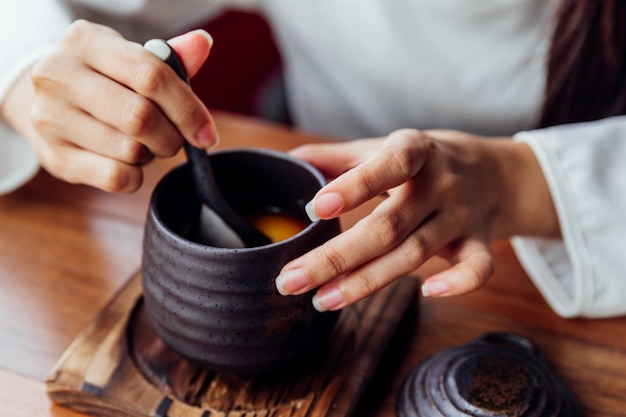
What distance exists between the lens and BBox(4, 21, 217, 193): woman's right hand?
72 cm

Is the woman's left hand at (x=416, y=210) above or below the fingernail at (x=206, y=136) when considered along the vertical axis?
below

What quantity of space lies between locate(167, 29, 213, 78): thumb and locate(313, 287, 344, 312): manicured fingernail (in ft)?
0.88

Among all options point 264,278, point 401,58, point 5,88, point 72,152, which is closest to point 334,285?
point 264,278

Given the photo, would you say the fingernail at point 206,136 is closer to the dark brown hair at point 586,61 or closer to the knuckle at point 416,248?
the knuckle at point 416,248

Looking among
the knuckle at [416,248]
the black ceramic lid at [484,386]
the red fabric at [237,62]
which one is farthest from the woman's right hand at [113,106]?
the red fabric at [237,62]

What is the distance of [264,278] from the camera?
0.66 meters

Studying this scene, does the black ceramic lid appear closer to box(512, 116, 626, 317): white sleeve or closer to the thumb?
box(512, 116, 626, 317): white sleeve

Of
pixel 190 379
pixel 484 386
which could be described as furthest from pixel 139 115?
pixel 484 386

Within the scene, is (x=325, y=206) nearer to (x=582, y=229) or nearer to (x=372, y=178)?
(x=372, y=178)

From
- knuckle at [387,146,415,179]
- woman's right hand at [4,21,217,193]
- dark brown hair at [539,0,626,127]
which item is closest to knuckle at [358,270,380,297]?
knuckle at [387,146,415,179]

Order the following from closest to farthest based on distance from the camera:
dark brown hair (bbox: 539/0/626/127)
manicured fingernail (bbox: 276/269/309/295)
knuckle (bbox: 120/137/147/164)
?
1. manicured fingernail (bbox: 276/269/309/295)
2. knuckle (bbox: 120/137/147/164)
3. dark brown hair (bbox: 539/0/626/127)

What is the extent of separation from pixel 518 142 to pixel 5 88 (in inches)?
28.6

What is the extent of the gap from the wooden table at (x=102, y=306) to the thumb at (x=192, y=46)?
0.33m

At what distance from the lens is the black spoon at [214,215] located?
2.43 ft
